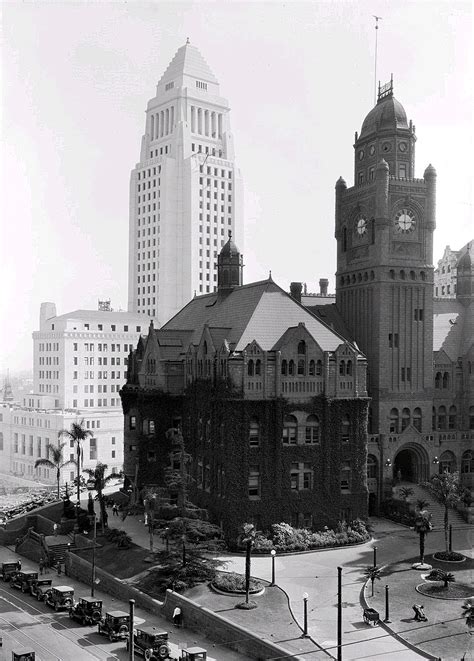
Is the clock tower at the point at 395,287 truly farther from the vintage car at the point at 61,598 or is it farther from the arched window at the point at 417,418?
the vintage car at the point at 61,598

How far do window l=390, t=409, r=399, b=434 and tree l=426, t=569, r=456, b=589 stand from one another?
23660 mm

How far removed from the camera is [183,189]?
6604 inches

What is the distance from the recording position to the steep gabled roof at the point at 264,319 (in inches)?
2778

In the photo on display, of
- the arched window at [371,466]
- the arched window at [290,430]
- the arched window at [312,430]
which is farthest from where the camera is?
the arched window at [371,466]

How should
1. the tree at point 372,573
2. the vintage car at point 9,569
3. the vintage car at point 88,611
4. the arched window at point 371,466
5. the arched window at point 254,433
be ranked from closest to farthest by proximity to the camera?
the vintage car at point 88,611, the tree at point 372,573, the vintage car at point 9,569, the arched window at point 254,433, the arched window at point 371,466

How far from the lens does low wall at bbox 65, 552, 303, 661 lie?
1800 inches

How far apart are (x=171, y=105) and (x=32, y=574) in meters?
127

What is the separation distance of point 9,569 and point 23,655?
2465 cm

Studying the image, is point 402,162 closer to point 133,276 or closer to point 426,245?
point 426,245

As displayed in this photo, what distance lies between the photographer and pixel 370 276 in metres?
81.0

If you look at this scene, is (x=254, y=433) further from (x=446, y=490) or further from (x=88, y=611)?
(x=88, y=611)

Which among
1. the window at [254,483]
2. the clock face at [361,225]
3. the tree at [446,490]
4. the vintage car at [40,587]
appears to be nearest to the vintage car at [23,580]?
the vintage car at [40,587]

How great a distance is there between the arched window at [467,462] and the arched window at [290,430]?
25325mm

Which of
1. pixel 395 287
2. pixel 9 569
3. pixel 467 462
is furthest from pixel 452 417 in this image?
pixel 9 569
